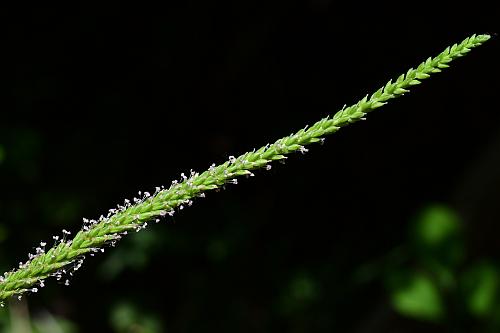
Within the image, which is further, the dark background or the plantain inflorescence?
the dark background

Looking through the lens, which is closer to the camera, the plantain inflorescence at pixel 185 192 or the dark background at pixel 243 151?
the plantain inflorescence at pixel 185 192

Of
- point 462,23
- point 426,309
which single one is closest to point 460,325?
point 426,309

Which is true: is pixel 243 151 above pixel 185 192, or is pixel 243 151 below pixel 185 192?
above

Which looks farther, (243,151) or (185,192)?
(243,151)

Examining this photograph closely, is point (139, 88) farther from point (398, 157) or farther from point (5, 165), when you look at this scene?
point (398, 157)
